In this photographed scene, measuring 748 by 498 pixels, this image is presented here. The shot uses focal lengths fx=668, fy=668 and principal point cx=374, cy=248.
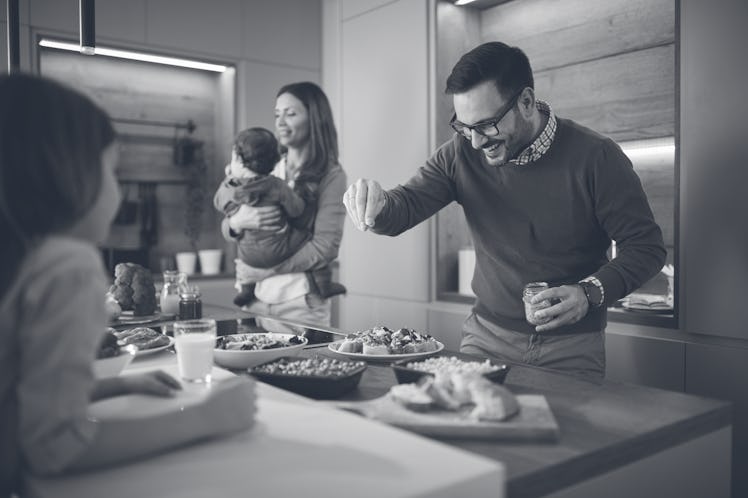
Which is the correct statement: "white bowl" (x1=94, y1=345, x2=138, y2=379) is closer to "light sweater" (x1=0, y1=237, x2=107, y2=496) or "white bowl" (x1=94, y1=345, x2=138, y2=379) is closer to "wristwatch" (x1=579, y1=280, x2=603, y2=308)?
"light sweater" (x1=0, y1=237, x2=107, y2=496)

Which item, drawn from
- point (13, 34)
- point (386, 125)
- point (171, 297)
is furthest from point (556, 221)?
point (386, 125)

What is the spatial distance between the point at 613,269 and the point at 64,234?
1.37 m

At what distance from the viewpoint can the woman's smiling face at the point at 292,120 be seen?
271 cm

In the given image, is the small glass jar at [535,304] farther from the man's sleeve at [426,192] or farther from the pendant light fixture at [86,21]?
the pendant light fixture at [86,21]

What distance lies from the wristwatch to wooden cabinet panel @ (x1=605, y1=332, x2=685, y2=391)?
0.92 m

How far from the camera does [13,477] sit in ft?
2.72

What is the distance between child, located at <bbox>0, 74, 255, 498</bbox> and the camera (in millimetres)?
749

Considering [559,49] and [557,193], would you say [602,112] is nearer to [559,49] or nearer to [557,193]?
[559,49]

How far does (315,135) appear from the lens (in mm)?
2736

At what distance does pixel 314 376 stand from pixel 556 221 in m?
0.98

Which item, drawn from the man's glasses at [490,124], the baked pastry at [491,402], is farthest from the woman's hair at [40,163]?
the man's glasses at [490,124]

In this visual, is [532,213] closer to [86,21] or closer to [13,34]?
[86,21]

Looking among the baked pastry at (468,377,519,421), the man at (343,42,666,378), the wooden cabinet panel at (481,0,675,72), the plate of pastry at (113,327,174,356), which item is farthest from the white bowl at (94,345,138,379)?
the wooden cabinet panel at (481,0,675,72)

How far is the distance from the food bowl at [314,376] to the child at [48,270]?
48cm
